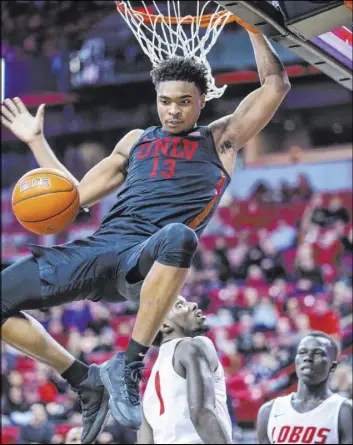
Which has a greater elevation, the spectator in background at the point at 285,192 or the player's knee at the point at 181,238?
the player's knee at the point at 181,238

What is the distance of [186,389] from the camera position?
214 inches

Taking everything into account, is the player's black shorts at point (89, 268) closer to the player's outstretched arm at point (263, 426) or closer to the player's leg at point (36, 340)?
the player's leg at point (36, 340)

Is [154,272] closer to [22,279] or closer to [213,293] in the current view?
[22,279]

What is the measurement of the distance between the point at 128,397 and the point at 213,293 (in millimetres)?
9933

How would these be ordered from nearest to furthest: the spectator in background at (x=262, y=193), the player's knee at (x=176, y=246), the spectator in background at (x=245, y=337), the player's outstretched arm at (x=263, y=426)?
the player's knee at (x=176, y=246) < the player's outstretched arm at (x=263, y=426) < the spectator in background at (x=245, y=337) < the spectator in background at (x=262, y=193)

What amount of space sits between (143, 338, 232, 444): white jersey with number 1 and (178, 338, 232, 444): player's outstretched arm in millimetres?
189

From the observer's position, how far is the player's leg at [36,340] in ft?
13.4

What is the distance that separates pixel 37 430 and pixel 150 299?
7.07 metres

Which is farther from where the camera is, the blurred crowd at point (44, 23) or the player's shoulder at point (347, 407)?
the blurred crowd at point (44, 23)

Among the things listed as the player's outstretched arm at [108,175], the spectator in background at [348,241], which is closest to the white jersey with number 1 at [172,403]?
the player's outstretched arm at [108,175]

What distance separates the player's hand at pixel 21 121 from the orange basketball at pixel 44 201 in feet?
2.80

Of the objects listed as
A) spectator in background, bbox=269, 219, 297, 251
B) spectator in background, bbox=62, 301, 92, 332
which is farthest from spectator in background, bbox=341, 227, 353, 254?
spectator in background, bbox=62, 301, 92, 332

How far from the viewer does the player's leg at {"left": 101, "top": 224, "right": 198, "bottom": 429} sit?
12.8 ft

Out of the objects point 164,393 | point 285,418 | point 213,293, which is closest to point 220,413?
point 164,393
